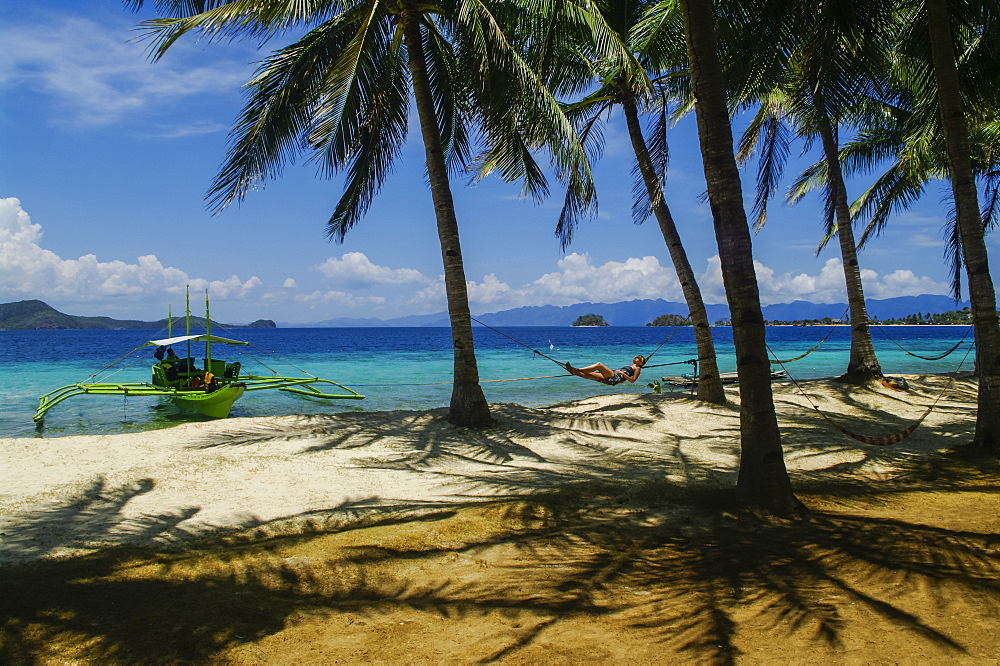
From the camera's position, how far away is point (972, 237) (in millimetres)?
6523

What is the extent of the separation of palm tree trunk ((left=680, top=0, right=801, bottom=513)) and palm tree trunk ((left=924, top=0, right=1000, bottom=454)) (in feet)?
11.1

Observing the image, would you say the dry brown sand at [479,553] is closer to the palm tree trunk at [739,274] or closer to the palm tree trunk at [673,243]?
the palm tree trunk at [739,274]

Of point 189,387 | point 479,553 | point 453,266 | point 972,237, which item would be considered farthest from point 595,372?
point 479,553

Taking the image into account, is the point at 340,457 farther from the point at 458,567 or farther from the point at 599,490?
the point at 458,567

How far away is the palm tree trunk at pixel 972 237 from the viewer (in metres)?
6.39

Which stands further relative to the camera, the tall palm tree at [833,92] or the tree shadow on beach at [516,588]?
the tall palm tree at [833,92]

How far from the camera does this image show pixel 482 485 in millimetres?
5672

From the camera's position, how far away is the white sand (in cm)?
466

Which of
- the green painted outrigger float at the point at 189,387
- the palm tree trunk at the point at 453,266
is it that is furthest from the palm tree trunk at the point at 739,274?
the green painted outrigger float at the point at 189,387

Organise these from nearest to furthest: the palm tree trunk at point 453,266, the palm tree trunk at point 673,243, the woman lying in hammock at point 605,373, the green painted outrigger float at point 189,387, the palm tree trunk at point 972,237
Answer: the palm tree trunk at point 972,237
the palm tree trunk at point 453,266
the palm tree trunk at point 673,243
the green painted outrigger float at point 189,387
the woman lying in hammock at point 605,373

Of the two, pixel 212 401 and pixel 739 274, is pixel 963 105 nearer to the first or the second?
pixel 739 274

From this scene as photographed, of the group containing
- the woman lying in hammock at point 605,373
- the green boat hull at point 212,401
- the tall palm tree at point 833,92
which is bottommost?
the green boat hull at point 212,401

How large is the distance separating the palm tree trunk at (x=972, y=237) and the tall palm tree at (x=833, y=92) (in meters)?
0.76

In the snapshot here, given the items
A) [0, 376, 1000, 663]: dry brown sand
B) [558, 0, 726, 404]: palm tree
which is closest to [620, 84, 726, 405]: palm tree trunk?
[558, 0, 726, 404]: palm tree
